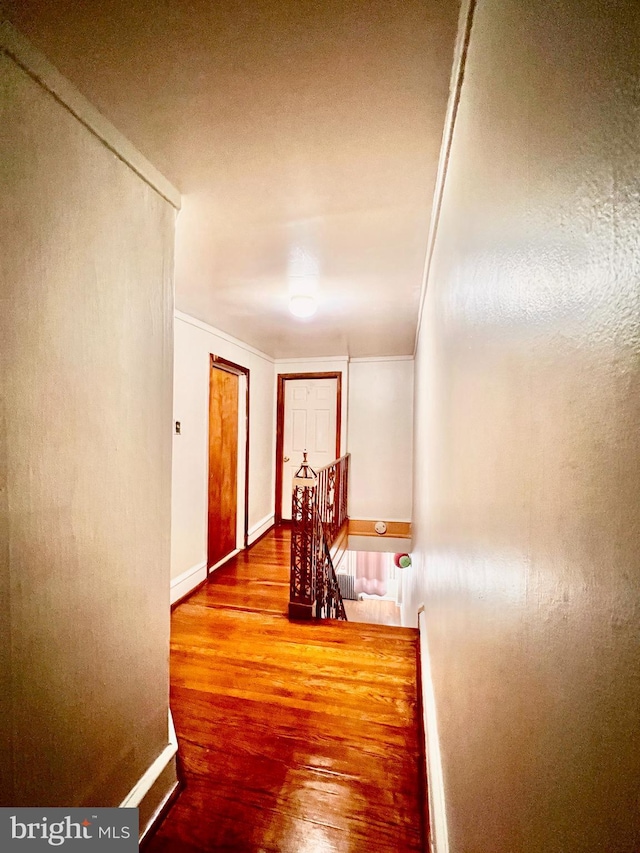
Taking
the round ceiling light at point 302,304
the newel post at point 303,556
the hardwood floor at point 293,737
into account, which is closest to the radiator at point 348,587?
the newel post at point 303,556

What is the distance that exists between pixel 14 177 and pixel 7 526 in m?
0.81

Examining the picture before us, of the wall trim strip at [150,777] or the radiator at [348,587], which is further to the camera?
the radiator at [348,587]

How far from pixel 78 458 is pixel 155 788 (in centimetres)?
118

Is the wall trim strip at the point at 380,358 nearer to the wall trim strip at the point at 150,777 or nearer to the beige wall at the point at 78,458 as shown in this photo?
the beige wall at the point at 78,458

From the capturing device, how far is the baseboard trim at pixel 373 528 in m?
5.07

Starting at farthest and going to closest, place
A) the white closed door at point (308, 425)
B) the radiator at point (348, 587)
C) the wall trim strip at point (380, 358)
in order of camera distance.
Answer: the radiator at point (348, 587)
the white closed door at point (308, 425)
the wall trim strip at point (380, 358)

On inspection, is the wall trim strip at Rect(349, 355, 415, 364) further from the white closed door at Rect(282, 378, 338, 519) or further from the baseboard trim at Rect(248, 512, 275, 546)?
the baseboard trim at Rect(248, 512, 275, 546)

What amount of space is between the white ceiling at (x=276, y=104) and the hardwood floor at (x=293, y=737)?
2283 mm

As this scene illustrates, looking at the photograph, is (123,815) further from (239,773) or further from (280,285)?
(280,285)

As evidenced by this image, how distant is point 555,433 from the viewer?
0.41m

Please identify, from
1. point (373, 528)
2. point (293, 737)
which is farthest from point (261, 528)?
point (293, 737)

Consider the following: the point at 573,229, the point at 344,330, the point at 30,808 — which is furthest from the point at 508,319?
the point at 344,330

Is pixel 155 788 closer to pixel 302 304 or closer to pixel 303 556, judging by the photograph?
pixel 303 556

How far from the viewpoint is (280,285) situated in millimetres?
2559
